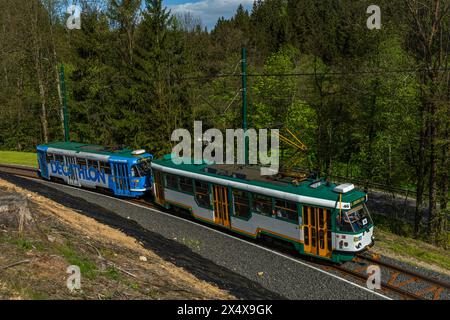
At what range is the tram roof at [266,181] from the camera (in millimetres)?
13590

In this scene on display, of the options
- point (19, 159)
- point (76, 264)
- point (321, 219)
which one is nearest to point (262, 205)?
point (321, 219)

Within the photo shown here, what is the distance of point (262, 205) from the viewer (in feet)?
50.0

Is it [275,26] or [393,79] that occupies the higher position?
[275,26]

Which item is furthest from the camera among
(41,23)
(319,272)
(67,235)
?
(41,23)

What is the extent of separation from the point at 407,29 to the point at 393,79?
9.12 feet

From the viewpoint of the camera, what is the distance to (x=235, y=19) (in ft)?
297

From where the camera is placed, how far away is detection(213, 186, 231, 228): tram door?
1669 cm

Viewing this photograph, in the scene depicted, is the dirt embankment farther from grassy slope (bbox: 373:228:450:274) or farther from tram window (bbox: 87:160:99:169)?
tram window (bbox: 87:160:99:169)

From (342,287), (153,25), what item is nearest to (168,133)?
(153,25)

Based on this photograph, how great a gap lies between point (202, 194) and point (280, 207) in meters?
4.39

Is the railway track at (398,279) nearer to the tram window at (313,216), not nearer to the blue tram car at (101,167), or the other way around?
the tram window at (313,216)

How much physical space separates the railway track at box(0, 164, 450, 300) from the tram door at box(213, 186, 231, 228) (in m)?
4.59
